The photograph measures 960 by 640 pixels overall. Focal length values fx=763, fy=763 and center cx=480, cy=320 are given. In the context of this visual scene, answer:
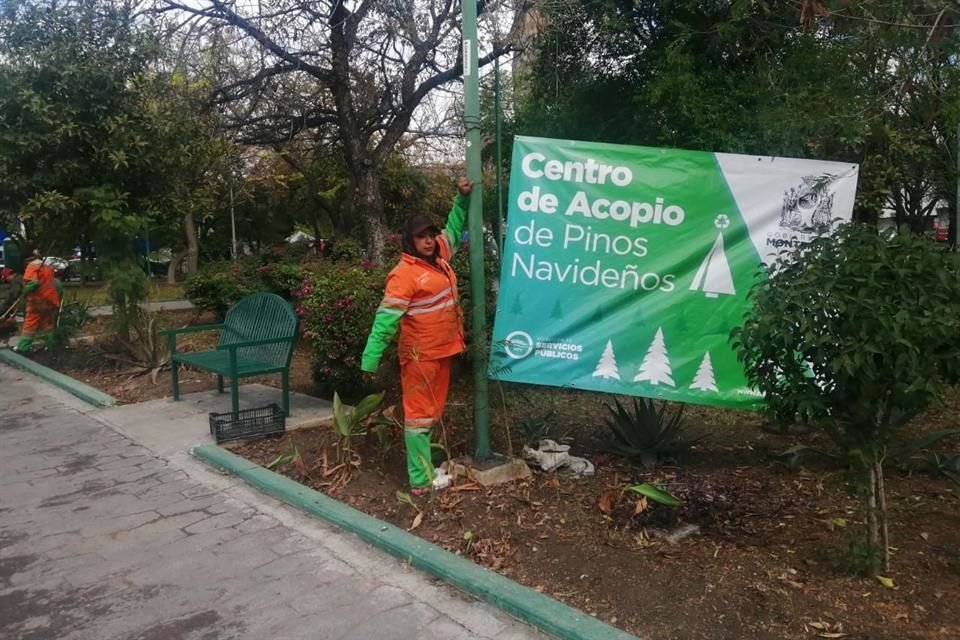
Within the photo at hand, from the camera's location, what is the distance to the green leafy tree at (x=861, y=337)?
301 cm

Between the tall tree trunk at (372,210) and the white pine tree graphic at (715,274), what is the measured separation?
317 inches

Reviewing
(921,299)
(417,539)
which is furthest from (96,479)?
(921,299)

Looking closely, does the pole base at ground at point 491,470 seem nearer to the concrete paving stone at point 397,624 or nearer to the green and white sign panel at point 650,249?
the green and white sign panel at point 650,249

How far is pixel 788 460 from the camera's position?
5.11 metres

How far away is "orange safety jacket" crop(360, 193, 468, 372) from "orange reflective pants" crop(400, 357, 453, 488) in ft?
0.24

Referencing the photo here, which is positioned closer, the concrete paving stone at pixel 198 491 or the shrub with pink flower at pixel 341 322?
the concrete paving stone at pixel 198 491

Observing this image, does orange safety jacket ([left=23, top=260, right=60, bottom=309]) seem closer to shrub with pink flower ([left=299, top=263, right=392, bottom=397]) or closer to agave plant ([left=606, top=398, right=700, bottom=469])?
shrub with pink flower ([left=299, top=263, right=392, bottom=397])

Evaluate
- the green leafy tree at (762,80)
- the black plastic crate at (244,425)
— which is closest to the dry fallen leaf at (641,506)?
the green leafy tree at (762,80)

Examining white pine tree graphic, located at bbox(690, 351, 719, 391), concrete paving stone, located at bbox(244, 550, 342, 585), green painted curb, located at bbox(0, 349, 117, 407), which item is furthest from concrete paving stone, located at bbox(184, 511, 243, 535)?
green painted curb, located at bbox(0, 349, 117, 407)

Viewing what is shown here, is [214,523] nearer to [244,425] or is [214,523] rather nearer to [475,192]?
[244,425]

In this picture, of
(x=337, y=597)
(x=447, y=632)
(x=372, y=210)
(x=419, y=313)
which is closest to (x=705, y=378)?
(x=419, y=313)

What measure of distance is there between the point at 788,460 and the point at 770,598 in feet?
6.42

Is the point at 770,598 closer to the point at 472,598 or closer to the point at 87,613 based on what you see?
the point at 472,598

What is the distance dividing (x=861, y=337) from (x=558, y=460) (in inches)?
93.7
